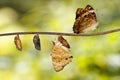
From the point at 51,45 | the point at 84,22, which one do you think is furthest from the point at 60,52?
the point at 51,45

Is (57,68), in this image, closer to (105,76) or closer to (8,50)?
(105,76)

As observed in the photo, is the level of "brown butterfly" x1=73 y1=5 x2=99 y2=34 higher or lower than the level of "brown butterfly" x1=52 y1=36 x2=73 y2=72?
higher

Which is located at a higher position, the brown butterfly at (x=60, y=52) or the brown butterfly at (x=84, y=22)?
the brown butterfly at (x=84, y=22)

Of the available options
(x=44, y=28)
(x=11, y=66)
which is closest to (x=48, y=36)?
(x=44, y=28)

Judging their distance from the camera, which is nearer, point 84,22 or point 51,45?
point 84,22

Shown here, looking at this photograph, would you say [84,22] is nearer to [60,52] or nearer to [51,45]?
[60,52]

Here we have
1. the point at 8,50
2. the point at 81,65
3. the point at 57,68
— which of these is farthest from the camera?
the point at 8,50

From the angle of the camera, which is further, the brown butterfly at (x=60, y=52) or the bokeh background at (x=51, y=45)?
the bokeh background at (x=51, y=45)

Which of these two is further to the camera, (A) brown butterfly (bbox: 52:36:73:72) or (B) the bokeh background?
(B) the bokeh background
